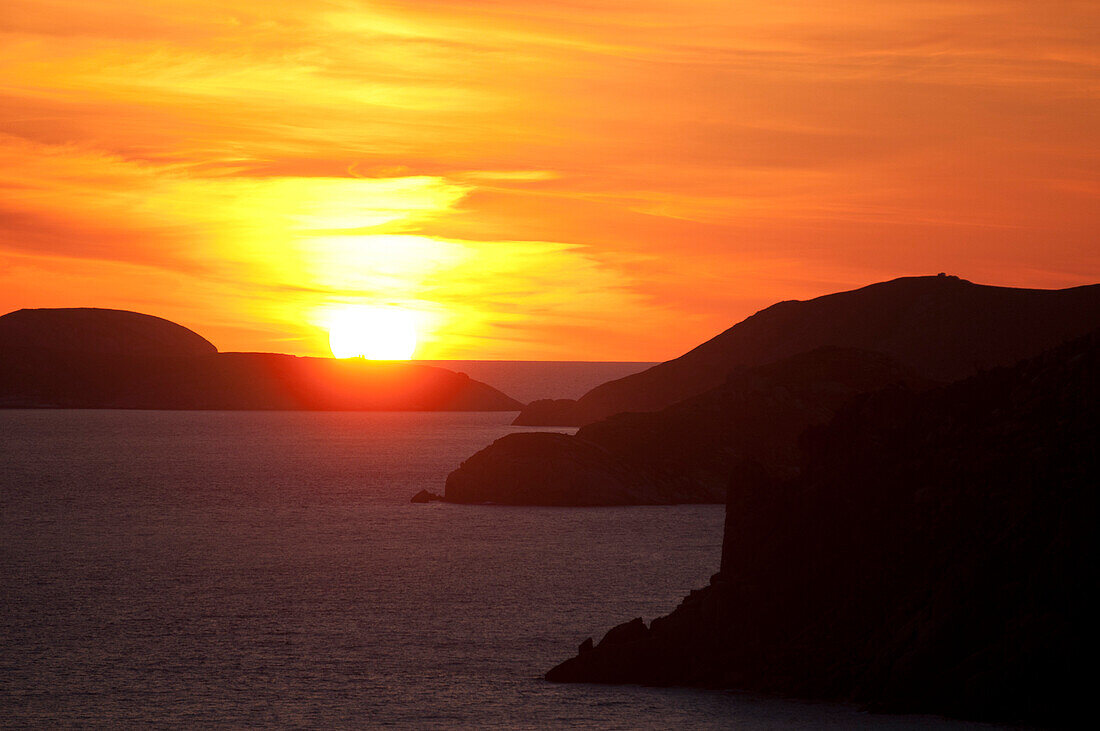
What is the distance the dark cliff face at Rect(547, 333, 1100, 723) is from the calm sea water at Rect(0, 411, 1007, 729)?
135cm

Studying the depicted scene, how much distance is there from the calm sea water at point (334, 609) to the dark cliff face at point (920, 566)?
1353 millimetres

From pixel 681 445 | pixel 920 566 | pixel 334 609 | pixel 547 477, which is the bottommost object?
pixel 334 609

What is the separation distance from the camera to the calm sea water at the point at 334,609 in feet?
104

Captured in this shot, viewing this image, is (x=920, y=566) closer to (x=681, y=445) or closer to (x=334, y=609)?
(x=334, y=609)

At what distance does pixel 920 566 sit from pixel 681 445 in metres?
80.7

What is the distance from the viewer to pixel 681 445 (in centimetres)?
11150

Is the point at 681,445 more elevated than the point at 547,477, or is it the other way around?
the point at 681,445

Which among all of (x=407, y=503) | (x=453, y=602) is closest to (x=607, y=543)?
(x=453, y=602)

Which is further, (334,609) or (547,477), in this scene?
(547,477)

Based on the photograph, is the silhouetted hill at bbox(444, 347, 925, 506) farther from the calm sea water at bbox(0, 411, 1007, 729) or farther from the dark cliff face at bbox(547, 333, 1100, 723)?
the dark cliff face at bbox(547, 333, 1100, 723)

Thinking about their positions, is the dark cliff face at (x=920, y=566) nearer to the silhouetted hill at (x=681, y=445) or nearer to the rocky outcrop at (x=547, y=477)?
the silhouetted hill at (x=681, y=445)

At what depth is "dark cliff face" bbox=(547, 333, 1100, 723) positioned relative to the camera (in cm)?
2773

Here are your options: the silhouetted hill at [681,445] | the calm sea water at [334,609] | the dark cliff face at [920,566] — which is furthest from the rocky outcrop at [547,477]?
the dark cliff face at [920,566]

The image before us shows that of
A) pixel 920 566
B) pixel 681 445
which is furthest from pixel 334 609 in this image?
pixel 681 445
